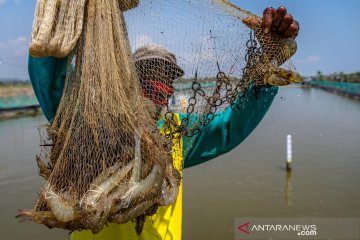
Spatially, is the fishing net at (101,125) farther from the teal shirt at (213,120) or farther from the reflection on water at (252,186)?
the reflection on water at (252,186)

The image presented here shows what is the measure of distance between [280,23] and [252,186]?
898cm

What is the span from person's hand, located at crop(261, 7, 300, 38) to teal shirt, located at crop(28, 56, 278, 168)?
1.17ft

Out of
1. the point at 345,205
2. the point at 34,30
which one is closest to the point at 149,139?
the point at 34,30

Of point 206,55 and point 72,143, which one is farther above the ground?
point 206,55

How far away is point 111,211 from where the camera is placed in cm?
162

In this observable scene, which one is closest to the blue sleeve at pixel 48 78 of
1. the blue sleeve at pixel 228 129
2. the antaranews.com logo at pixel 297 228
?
the blue sleeve at pixel 228 129

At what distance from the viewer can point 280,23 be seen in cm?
209

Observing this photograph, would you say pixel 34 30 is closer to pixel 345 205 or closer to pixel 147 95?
pixel 147 95

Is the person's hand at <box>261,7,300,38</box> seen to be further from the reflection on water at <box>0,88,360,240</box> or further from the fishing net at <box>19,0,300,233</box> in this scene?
the reflection on water at <box>0,88,360,240</box>

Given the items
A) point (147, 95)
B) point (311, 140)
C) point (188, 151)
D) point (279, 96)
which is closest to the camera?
point (147, 95)

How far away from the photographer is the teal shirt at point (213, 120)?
200 cm

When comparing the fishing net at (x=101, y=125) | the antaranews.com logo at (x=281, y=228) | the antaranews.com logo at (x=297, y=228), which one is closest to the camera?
the fishing net at (x=101, y=125)

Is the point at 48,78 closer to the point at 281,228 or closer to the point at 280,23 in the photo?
the point at 280,23

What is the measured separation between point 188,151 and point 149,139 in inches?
37.7
